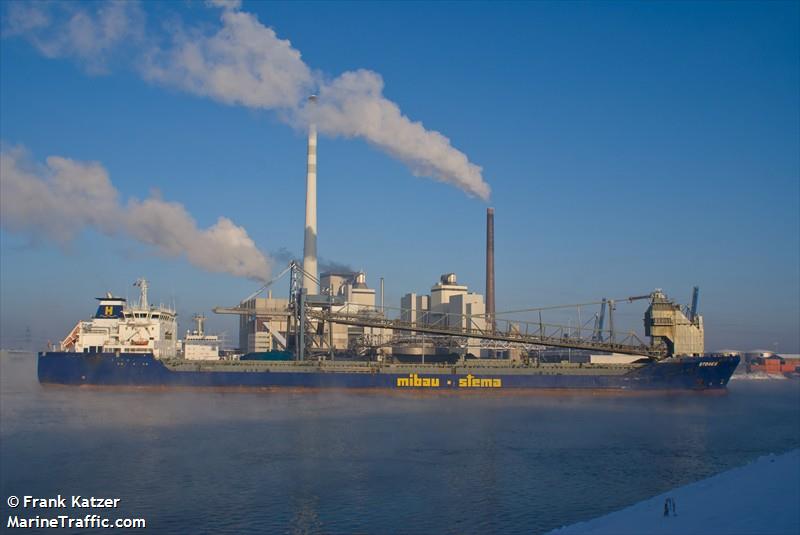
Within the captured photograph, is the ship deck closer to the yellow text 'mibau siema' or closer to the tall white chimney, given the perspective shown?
the yellow text 'mibau siema'

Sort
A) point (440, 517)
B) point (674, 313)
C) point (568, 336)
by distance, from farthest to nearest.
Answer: point (568, 336)
point (674, 313)
point (440, 517)

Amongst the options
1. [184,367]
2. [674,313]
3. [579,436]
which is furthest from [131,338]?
[674,313]

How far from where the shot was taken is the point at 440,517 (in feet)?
53.1

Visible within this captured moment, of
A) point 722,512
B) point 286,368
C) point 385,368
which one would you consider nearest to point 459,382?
point 385,368

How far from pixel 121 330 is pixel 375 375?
21.0 metres

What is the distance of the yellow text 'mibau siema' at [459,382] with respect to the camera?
50.4 m

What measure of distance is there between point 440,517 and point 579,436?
48.5ft

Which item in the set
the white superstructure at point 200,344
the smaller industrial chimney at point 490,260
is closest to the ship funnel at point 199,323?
the white superstructure at point 200,344

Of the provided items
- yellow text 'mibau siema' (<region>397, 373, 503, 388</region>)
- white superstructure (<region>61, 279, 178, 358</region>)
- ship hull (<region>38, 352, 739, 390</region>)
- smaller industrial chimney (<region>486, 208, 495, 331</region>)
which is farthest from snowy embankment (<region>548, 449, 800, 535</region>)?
smaller industrial chimney (<region>486, 208, 495, 331</region>)

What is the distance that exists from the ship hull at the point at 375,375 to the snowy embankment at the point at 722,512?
1332 inches

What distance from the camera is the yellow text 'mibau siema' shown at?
50.4 m

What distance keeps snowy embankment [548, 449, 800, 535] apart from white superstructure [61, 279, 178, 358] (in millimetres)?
43827

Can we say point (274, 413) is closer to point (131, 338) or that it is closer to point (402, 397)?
point (402, 397)

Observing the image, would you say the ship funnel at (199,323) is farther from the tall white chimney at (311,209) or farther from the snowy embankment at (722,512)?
the snowy embankment at (722,512)
